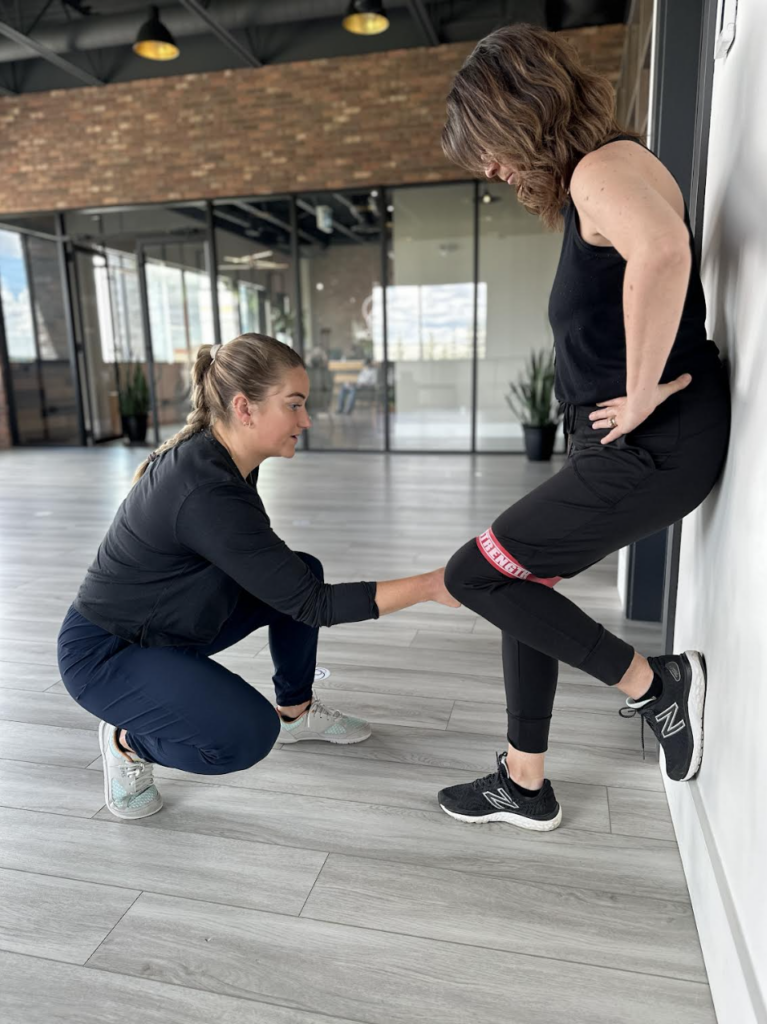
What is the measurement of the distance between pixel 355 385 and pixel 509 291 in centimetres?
197

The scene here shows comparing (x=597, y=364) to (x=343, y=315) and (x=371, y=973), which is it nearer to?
(x=371, y=973)

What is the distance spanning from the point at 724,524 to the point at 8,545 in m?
4.14

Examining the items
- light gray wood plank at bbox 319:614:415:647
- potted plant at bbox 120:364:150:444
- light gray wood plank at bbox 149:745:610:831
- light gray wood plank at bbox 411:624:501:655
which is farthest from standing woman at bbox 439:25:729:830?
potted plant at bbox 120:364:150:444

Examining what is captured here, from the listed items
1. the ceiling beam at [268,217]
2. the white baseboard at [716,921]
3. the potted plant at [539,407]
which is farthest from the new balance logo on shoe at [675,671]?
the ceiling beam at [268,217]

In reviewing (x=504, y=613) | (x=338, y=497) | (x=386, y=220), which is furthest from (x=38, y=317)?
(x=504, y=613)

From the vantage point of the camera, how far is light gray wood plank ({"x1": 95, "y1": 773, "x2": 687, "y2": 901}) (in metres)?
1.45

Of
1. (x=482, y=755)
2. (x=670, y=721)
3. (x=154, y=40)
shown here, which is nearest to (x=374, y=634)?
(x=482, y=755)

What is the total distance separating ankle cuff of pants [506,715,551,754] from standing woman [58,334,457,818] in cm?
34

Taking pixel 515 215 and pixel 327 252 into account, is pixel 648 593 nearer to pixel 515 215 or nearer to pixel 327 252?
pixel 515 215

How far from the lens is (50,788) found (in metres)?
1.79

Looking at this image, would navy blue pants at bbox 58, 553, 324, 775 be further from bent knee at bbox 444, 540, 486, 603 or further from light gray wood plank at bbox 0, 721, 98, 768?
bent knee at bbox 444, 540, 486, 603

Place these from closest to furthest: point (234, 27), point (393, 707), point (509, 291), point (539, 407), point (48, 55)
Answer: point (393, 707) < point (234, 27) < point (48, 55) < point (539, 407) < point (509, 291)

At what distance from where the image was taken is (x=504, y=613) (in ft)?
4.53

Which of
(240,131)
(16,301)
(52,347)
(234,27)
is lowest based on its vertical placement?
(52,347)
